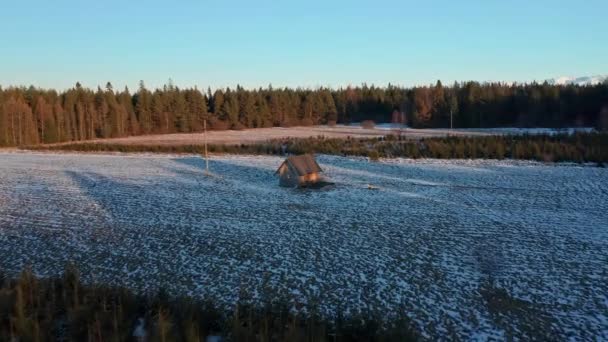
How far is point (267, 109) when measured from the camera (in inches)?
3888

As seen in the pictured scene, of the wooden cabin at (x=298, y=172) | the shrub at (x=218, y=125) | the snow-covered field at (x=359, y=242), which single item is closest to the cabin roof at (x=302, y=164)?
the wooden cabin at (x=298, y=172)

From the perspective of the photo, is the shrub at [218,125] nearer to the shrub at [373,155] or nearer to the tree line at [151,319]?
the shrub at [373,155]

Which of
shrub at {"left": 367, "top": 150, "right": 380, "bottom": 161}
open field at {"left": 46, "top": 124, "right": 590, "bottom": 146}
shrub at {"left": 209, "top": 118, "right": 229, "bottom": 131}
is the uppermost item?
shrub at {"left": 209, "top": 118, "right": 229, "bottom": 131}

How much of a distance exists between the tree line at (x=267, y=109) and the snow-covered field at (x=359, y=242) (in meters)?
41.3

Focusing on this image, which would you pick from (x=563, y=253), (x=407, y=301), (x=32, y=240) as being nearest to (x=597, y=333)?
(x=407, y=301)

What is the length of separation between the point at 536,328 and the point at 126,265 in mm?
10873

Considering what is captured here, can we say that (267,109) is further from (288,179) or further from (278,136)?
(288,179)

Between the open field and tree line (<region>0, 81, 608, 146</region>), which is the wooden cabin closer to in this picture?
the open field

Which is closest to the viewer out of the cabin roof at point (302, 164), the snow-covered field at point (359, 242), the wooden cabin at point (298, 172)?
the snow-covered field at point (359, 242)

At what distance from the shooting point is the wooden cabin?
28047 millimetres

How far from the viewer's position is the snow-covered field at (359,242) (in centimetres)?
1145

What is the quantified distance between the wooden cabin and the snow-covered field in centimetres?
104

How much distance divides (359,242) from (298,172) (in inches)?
472

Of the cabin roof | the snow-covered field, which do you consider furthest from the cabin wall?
the snow-covered field
